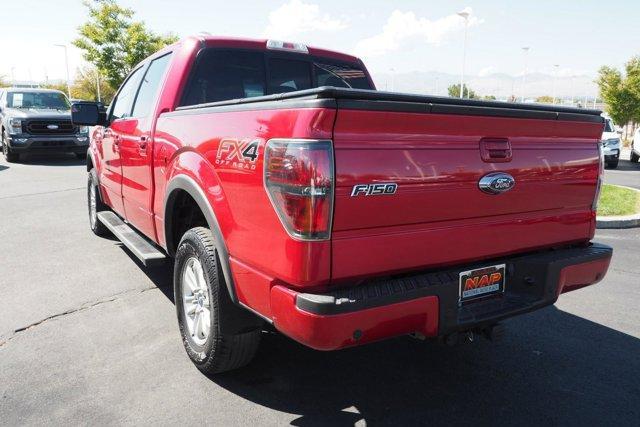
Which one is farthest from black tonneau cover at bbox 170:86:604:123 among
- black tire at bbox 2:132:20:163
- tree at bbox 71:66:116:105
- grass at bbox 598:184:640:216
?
tree at bbox 71:66:116:105

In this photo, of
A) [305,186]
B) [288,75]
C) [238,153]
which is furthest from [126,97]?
[305,186]

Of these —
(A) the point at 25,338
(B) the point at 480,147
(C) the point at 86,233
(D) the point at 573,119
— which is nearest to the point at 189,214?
(A) the point at 25,338

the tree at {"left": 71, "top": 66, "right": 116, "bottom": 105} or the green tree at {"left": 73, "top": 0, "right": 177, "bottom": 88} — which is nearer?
the green tree at {"left": 73, "top": 0, "right": 177, "bottom": 88}

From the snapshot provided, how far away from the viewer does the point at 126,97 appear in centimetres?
512

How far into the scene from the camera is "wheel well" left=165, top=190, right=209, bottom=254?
3377mm

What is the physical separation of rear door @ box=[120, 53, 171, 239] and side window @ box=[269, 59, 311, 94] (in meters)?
0.82

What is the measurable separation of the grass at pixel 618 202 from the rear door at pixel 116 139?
6645 millimetres

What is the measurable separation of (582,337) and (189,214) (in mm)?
2916

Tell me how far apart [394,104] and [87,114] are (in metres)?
3.93

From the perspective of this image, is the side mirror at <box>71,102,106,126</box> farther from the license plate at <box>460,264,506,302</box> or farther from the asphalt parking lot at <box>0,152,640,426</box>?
the license plate at <box>460,264,506,302</box>

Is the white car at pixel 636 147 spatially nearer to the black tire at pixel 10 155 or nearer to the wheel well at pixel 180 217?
Answer: the wheel well at pixel 180 217

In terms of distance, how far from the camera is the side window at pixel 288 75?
4215 millimetres

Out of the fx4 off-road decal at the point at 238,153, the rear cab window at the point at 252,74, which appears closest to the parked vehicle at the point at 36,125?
the rear cab window at the point at 252,74

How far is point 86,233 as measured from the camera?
21.8 feet
